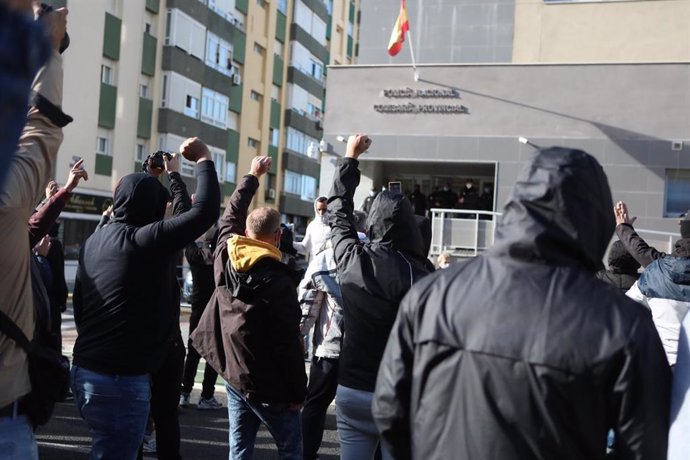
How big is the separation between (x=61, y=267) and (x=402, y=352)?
605 cm

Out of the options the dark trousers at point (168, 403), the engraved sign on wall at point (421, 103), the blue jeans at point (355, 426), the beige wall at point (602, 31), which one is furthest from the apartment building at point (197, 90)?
the blue jeans at point (355, 426)

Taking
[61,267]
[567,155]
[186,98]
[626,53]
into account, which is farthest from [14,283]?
[186,98]

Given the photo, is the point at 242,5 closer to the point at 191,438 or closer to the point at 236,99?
the point at 236,99

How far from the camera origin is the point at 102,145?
1307 inches

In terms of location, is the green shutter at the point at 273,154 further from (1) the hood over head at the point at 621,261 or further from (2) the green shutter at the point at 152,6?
(1) the hood over head at the point at 621,261

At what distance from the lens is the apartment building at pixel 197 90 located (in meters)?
31.4

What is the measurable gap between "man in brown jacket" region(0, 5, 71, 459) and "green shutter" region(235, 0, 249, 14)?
42012mm

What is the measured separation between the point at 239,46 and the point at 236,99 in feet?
9.62

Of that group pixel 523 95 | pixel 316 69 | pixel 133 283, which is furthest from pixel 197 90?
pixel 133 283

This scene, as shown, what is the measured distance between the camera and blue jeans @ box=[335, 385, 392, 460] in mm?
4020

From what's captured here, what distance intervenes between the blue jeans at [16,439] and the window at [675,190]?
18227mm

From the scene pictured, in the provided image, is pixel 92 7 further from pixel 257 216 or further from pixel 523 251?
pixel 523 251

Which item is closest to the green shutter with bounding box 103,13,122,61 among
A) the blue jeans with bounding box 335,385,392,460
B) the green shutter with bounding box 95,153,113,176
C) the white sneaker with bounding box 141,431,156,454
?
the green shutter with bounding box 95,153,113,176

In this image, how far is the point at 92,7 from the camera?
103ft
